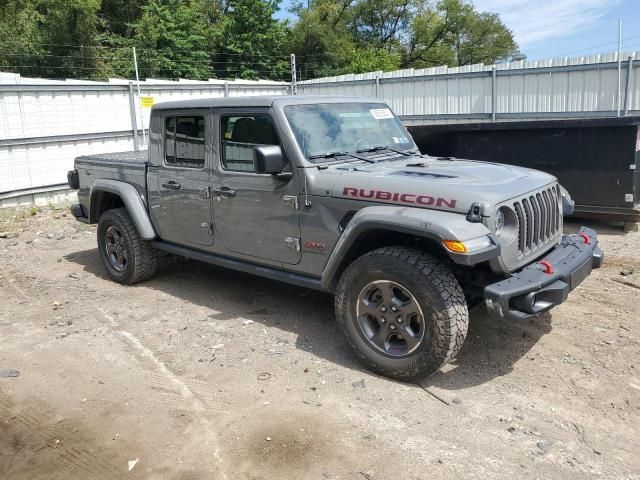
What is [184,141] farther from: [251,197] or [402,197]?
[402,197]

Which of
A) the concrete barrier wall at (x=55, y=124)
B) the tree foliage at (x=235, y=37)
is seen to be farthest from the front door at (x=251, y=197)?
the tree foliage at (x=235, y=37)

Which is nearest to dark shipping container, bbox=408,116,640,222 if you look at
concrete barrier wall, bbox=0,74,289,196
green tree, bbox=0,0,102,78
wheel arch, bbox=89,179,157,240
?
wheel arch, bbox=89,179,157,240

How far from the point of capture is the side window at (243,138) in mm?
4605

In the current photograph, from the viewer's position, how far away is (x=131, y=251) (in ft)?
19.7

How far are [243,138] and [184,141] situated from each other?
0.83 metres

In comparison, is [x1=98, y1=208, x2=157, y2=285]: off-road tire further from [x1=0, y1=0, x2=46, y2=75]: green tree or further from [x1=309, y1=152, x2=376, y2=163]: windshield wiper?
[x1=0, y1=0, x2=46, y2=75]: green tree

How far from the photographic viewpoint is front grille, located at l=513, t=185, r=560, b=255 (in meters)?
3.83

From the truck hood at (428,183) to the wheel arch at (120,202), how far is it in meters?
2.32

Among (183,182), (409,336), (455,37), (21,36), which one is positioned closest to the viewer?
(409,336)

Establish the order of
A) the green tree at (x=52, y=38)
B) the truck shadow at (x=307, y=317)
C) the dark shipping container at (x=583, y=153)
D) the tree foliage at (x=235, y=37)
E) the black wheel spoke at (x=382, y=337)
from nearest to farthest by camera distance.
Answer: the black wheel spoke at (x=382, y=337) → the truck shadow at (x=307, y=317) → the dark shipping container at (x=583, y=153) → the green tree at (x=52, y=38) → the tree foliage at (x=235, y=37)

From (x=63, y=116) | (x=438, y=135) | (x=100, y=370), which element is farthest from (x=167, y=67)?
(x=100, y=370)

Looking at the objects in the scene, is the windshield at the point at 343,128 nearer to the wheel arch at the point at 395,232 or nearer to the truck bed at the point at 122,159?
the wheel arch at the point at 395,232

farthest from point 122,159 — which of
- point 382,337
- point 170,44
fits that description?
point 170,44

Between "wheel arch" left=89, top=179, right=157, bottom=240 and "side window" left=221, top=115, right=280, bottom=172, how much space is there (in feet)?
4.47
